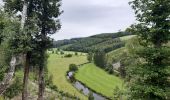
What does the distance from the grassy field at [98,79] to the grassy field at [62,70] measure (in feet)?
20.6

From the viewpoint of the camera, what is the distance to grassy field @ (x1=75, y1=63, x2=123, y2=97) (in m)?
124

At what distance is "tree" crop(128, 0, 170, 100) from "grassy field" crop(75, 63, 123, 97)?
300ft

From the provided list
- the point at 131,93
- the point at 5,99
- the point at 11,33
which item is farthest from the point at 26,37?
the point at 5,99

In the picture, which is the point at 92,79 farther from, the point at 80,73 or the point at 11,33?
the point at 11,33

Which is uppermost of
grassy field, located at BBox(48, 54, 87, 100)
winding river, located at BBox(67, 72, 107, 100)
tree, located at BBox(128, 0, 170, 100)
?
tree, located at BBox(128, 0, 170, 100)

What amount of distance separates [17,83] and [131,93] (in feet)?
119

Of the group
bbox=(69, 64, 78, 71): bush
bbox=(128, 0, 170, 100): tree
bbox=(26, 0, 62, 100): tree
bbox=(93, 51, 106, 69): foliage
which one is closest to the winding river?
bbox=(69, 64, 78, 71): bush

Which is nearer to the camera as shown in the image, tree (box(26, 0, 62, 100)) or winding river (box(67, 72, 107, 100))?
tree (box(26, 0, 62, 100))

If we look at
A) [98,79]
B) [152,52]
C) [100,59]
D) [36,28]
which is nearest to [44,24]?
[36,28]

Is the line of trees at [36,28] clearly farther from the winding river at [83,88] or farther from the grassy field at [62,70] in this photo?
the winding river at [83,88]

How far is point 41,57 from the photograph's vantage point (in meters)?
30.3

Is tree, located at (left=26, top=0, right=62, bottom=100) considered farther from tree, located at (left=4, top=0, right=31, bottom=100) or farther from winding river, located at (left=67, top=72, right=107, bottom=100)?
winding river, located at (left=67, top=72, right=107, bottom=100)

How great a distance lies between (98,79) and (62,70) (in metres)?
14.6

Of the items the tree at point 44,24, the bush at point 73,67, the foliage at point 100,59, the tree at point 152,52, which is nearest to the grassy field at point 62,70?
the bush at point 73,67
